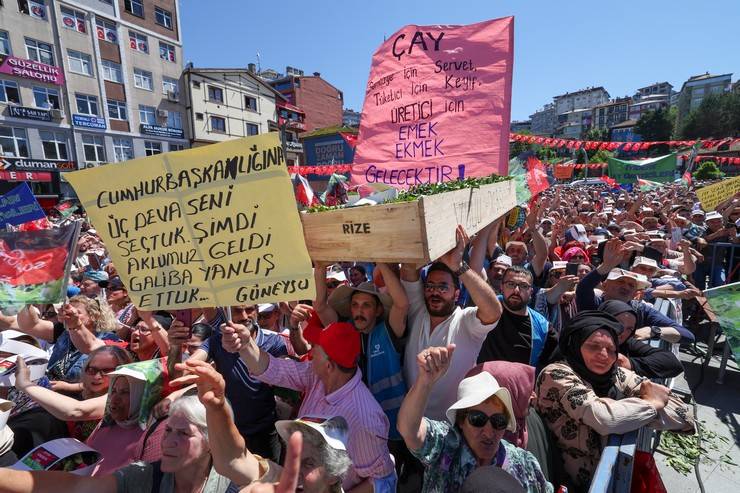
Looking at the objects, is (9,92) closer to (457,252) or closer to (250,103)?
(250,103)

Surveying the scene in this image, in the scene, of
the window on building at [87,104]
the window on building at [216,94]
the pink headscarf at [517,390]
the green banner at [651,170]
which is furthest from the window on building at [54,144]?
the pink headscarf at [517,390]

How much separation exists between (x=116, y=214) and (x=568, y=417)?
273cm

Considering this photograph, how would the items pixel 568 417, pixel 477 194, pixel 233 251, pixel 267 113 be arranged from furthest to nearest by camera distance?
pixel 267 113, pixel 477 194, pixel 568 417, pixel 233 251

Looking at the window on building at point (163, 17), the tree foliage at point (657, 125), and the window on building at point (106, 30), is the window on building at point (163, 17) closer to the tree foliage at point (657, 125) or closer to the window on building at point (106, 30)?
the window on building at point (106, 30)

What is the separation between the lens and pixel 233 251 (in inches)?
74.0

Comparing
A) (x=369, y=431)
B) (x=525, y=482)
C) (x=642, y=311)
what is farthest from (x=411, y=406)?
(x=642, y=311)

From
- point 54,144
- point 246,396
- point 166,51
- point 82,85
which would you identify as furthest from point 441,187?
point 166,51

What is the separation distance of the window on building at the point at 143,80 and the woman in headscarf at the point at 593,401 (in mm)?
37353

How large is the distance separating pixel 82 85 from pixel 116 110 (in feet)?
8.33

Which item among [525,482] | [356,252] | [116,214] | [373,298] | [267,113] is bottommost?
[525,482]

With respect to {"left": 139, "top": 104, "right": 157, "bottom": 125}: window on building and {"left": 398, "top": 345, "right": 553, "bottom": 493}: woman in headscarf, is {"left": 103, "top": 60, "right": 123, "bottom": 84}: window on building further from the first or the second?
{"left": 398, "top": 345, "right": 553, "bottom": 493}: woman in headscarf

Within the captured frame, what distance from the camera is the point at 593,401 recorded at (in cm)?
209

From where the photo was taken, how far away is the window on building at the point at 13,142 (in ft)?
81.3

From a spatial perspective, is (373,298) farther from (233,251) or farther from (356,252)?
(233,251)
